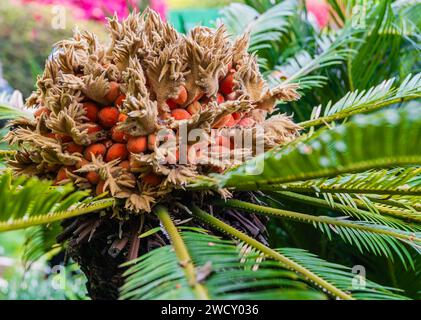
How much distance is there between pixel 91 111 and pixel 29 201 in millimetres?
255

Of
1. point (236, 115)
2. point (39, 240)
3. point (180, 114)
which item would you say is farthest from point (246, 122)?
point (39, 240)

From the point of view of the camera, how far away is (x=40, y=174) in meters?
0.90

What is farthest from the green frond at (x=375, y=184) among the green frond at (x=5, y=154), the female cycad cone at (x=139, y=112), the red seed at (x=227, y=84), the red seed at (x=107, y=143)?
the green frond at (x=5, y=154)

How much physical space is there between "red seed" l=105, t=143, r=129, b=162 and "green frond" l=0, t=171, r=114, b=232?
14 centimetres

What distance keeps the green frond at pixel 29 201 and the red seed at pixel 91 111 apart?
19 cm

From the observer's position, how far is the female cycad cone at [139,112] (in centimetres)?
81

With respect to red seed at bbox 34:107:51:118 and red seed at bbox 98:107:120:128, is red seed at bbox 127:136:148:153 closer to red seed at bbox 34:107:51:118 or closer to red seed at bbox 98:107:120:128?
red seed at bbox 98:107:120:128

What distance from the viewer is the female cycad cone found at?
2.67 ft

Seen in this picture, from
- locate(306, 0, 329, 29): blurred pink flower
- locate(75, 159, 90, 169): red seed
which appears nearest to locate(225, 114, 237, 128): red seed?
locate(75, 159, 90, 169): red seed

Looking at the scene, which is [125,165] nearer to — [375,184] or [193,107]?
[193,107]
